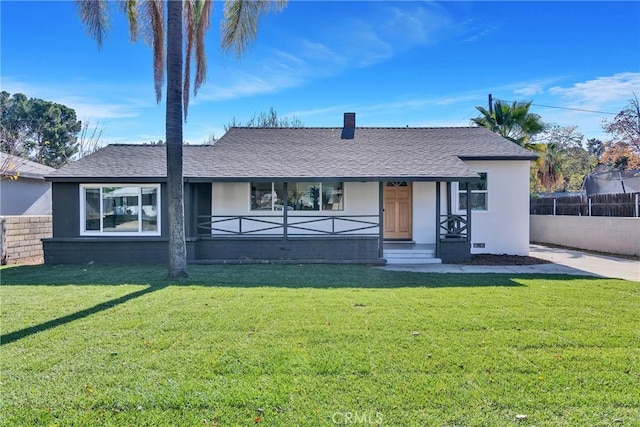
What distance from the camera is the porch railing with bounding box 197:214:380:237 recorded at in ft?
39.7

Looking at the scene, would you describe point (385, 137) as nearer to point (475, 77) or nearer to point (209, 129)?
point (475, 77)

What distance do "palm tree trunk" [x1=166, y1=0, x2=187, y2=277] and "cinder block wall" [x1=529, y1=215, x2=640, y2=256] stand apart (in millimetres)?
13951

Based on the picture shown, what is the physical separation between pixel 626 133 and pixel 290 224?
51.5ft

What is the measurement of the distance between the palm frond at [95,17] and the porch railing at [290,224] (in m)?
5.64

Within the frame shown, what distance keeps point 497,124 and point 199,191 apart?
12853 mm

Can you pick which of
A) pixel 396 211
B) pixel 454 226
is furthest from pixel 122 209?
pixel 454 226

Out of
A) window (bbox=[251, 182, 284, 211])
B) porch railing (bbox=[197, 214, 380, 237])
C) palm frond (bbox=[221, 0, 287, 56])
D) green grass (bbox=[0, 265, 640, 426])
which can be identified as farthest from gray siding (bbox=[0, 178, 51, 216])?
palm frond (bbox=[221, 0, 287, 56])

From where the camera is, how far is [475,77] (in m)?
17.8

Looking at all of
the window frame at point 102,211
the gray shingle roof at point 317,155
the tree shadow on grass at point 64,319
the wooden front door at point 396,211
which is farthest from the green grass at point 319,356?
the wooden front door at point 396,211

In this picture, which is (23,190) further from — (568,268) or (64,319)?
(568,268)

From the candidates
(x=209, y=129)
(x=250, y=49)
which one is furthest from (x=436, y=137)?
(x=209, y=129)

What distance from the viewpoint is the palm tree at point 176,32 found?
8297 mm

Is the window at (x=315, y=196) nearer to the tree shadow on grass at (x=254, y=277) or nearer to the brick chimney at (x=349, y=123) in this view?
the tree shadow on grass at (x=254, y=277)

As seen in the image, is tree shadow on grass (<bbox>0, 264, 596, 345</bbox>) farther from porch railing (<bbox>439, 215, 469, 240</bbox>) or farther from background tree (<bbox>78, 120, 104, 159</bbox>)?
background tree (<bbox>78, 120, 104, 159</bbox>)
